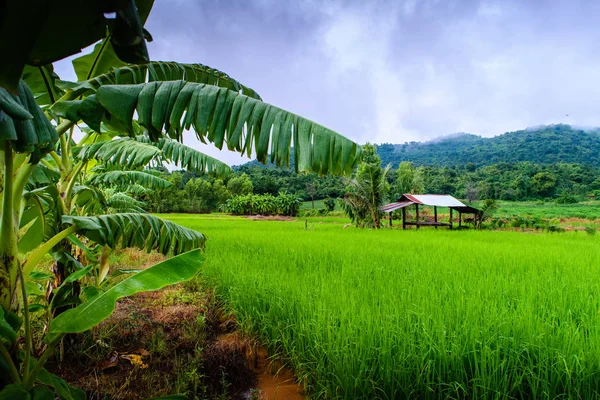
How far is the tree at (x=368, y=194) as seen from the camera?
46.3 feet

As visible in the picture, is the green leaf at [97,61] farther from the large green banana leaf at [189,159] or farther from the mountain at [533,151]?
the mountain at [533,151]

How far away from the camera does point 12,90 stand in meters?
0.58

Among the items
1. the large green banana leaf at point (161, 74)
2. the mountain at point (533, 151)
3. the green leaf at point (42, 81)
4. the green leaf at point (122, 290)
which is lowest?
the green leaf at point (122, 290)

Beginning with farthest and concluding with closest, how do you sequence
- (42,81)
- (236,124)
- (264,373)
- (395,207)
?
(395,207) < (264,373) < (42,81) < (236,124)

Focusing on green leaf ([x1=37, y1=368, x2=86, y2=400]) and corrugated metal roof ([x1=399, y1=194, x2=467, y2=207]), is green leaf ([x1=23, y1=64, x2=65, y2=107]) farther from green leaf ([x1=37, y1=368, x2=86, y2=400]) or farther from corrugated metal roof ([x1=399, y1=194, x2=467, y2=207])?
corrugated metal roof ([x1=399, y1=194, x2=467, y2=207])

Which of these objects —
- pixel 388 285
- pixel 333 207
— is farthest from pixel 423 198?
pixel 333 207

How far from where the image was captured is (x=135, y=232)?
1.86 m

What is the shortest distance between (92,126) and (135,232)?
0.98m

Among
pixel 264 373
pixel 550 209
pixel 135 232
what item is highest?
pixel 135 232

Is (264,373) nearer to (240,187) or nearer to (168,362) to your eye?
(168,362)

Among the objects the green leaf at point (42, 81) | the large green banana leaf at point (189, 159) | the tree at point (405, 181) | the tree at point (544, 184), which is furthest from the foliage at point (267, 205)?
the green leaf at point (42, 81)

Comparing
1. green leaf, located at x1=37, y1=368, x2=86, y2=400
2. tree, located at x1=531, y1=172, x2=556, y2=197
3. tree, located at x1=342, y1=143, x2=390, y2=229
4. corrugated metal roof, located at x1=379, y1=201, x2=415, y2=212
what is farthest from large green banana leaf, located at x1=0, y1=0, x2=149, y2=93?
tree, located at x1=531, y1=172, x2=556, y2=197

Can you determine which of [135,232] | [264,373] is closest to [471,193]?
[264,373]

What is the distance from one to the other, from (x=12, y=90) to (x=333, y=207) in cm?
3410
